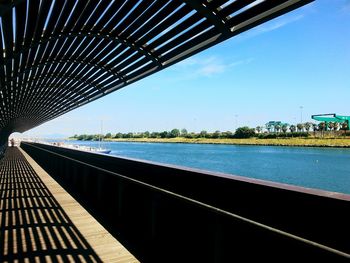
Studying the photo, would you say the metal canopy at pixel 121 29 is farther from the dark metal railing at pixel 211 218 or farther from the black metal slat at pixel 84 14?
the dark metal railing at pixel 211 218

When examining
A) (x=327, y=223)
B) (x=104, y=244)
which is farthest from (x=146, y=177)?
(x=327, y=223)

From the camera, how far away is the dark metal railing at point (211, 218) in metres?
2.22

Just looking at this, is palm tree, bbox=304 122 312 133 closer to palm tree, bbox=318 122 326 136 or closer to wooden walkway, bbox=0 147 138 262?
palm tree, bbox=318 122 326 136

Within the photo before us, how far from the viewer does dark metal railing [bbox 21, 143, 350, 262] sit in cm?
222

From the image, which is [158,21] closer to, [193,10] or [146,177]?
[193,10]

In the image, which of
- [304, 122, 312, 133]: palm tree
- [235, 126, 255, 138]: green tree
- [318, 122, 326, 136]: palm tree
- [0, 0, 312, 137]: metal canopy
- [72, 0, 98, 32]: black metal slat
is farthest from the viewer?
[235, 126, 255, 138]: green tree

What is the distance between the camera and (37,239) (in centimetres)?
491

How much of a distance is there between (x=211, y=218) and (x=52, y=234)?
3.63 meters

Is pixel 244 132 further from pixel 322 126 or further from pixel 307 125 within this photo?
pixel 322 126

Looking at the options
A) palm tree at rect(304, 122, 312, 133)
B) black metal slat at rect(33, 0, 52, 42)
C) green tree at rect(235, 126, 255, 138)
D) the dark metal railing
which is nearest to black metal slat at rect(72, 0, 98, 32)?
black metal slat at rect(33, 0, 52, 42)

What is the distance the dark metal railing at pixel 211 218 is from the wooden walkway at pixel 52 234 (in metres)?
0.26

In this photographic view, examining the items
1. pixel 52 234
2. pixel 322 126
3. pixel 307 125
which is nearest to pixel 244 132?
pixel 307 125

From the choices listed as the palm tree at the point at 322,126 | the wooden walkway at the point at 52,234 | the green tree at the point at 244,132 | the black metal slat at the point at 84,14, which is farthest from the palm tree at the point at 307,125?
the black metal slat at the point at 84,14

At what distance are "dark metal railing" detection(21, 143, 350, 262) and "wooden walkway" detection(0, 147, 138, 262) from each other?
263mm
